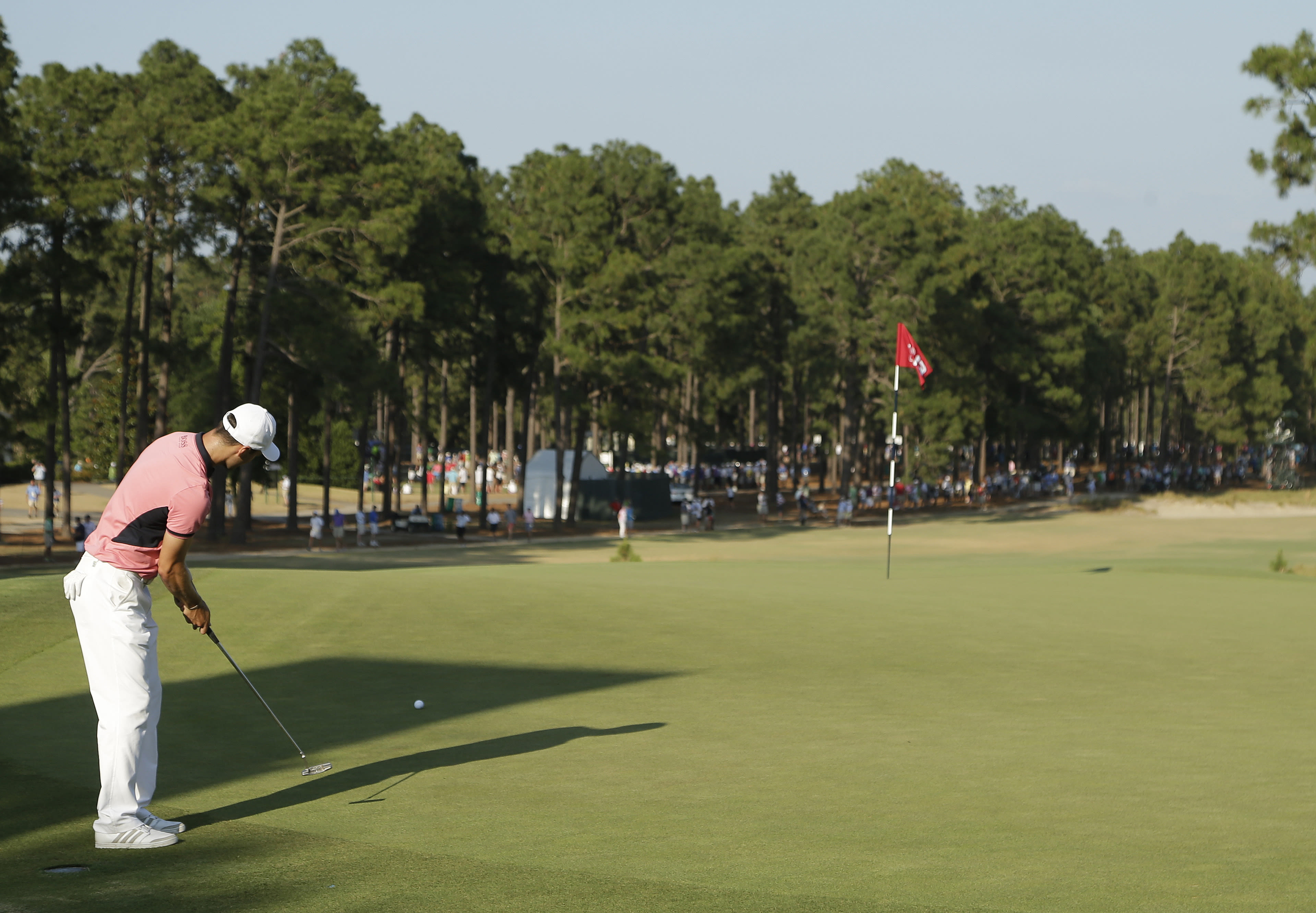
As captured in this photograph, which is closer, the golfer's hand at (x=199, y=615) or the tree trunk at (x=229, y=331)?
the golfer's hand at (x=199, y=615)

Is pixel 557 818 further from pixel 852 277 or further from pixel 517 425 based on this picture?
pixel 517 425

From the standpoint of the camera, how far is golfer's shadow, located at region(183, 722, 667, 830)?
22.4 ft

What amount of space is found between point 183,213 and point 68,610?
1182 inches

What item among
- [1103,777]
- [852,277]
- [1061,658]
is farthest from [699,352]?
[1103,777]

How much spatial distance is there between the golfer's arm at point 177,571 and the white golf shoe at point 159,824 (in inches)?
39.5

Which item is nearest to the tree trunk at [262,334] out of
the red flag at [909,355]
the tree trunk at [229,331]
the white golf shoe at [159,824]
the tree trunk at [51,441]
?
the tree trunk at [229,331]

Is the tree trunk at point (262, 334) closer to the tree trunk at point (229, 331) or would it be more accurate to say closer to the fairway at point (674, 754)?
the tree trunk at point (229, 331)

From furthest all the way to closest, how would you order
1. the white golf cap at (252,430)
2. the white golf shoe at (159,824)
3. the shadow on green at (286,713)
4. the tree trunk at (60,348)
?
1. the tree trunk at (60,348)
2. the shadow on green at (286,713)
3. the white golf cap at (252,430)
4. the white golf shoe at (159,824)

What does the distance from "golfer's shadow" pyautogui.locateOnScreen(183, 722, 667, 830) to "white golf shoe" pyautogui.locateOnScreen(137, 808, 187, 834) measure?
181 mm

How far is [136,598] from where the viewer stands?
6145 millimetres

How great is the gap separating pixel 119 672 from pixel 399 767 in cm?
243

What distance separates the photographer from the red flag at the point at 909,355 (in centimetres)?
3312

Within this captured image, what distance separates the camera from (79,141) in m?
38.7

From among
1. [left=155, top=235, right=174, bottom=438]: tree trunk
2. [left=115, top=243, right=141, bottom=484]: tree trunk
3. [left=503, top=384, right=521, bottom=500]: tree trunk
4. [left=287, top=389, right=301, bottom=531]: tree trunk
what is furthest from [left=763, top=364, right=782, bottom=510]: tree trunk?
[left=155, top=235, right=174, bottom=438]: tree trunk
